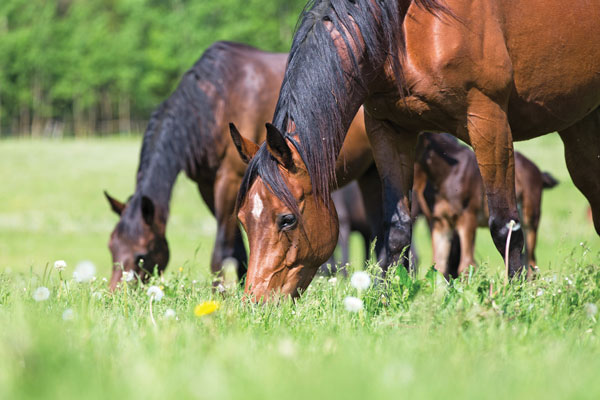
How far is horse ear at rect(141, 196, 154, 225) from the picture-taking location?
21.2 feet

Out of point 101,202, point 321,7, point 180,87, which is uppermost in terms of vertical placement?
point 321,7

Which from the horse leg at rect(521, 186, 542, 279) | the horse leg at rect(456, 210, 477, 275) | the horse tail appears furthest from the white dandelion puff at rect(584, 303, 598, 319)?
the horse tail

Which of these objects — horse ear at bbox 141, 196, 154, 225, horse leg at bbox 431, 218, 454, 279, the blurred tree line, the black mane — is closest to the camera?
horse ear at bbox 141, 196, 154, 225

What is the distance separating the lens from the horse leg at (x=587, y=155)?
15.7 feet

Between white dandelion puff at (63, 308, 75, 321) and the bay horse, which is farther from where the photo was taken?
the bay horse

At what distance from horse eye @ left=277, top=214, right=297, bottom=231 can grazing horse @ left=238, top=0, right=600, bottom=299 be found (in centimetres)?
2

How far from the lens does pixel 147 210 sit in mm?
6535

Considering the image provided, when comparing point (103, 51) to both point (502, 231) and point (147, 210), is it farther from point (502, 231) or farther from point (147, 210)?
point (502, 231)

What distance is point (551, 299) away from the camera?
312 centimetres

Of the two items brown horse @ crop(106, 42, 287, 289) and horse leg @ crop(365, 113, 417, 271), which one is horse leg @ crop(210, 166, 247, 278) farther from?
horse leg @ crop(365, 113, 417, 271)

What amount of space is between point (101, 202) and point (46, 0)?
36.9m

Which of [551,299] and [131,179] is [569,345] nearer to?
[551,299]

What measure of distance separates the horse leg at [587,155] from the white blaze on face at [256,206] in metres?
2.43

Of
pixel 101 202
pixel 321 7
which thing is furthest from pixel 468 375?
pixel 101 202
